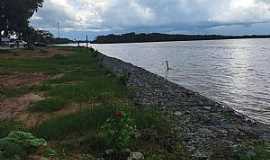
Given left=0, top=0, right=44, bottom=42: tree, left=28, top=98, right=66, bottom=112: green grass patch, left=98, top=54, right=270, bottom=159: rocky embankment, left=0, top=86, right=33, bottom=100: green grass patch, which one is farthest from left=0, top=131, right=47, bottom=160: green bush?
left=0, top=0, right=44, bottom=42: tree

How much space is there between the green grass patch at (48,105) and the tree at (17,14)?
5354 cm

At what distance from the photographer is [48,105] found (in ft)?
59.1

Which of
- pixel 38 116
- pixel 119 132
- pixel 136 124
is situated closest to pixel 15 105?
pixel 38 116

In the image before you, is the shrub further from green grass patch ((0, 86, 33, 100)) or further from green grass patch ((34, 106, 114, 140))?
green grass patch ((0, 86, 33, 100))

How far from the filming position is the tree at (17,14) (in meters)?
69.2

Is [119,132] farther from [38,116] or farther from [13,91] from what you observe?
[13,91]

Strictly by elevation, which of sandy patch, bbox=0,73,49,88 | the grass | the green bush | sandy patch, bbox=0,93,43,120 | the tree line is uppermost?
the tree line

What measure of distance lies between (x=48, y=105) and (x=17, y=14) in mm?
55679

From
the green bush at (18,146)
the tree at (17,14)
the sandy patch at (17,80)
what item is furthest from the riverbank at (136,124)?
the tree at (17,14)

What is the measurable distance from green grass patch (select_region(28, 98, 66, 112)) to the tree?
176 ft

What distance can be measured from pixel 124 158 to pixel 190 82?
3299 centimetres

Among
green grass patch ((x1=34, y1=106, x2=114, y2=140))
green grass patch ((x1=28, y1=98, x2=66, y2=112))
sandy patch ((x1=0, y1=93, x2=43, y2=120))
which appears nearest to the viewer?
green grass patch ((x1=34, y1=106, x2=114, y2=140))

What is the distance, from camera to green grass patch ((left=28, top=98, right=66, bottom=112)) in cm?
1766

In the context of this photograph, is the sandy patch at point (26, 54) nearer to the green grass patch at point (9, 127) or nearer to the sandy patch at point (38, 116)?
the sandy patch at point (38, 116)
